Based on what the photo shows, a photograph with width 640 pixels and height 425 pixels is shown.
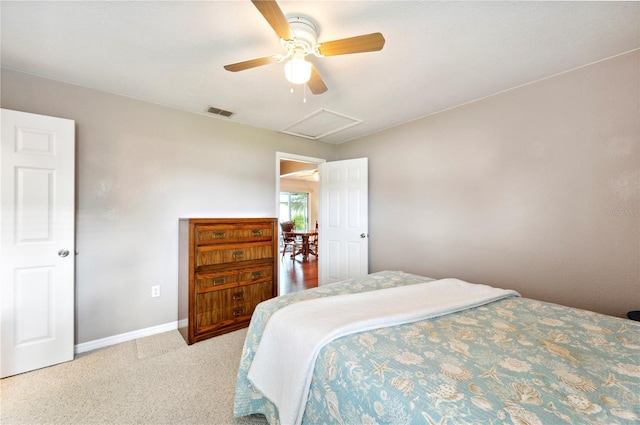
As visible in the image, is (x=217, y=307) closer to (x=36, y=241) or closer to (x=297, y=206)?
(x=36, y=241)

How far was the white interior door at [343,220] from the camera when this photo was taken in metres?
3.56

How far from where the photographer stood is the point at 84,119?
2.28 m

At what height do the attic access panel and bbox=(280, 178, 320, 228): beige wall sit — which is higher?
the attic access panel

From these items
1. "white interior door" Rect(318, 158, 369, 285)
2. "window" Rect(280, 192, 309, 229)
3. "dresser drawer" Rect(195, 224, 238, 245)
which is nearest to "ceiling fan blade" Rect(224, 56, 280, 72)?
"dresser drawer" Rect(195, 224, 238, 245)

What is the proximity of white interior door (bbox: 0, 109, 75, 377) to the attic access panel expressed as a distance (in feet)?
7.10

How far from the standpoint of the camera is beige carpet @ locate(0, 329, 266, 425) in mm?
1513

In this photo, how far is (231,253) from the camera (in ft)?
8.61

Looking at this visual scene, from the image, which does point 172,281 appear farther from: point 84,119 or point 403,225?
point 403,225

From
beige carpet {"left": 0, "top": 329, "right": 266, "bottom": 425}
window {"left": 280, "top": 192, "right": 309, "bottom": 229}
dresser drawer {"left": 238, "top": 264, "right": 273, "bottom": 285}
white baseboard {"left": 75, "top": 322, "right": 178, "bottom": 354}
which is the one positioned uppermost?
→ window {"left": 280, "top": 192, "right": 309, "bottom": 229}

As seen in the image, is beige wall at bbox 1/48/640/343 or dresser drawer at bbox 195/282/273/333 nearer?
beige wall at bbox 1/48/640/343

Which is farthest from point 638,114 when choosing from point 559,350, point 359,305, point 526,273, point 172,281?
point 172,281

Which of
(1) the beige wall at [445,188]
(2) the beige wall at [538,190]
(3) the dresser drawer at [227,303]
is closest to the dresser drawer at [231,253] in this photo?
(3) the dresser drawer at [227,303]

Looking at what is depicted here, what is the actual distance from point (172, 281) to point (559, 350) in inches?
120

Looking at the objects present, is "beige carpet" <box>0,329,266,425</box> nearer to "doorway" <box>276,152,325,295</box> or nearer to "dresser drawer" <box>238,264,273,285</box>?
"dresser drawer" <box>238,264,273,285</box>
